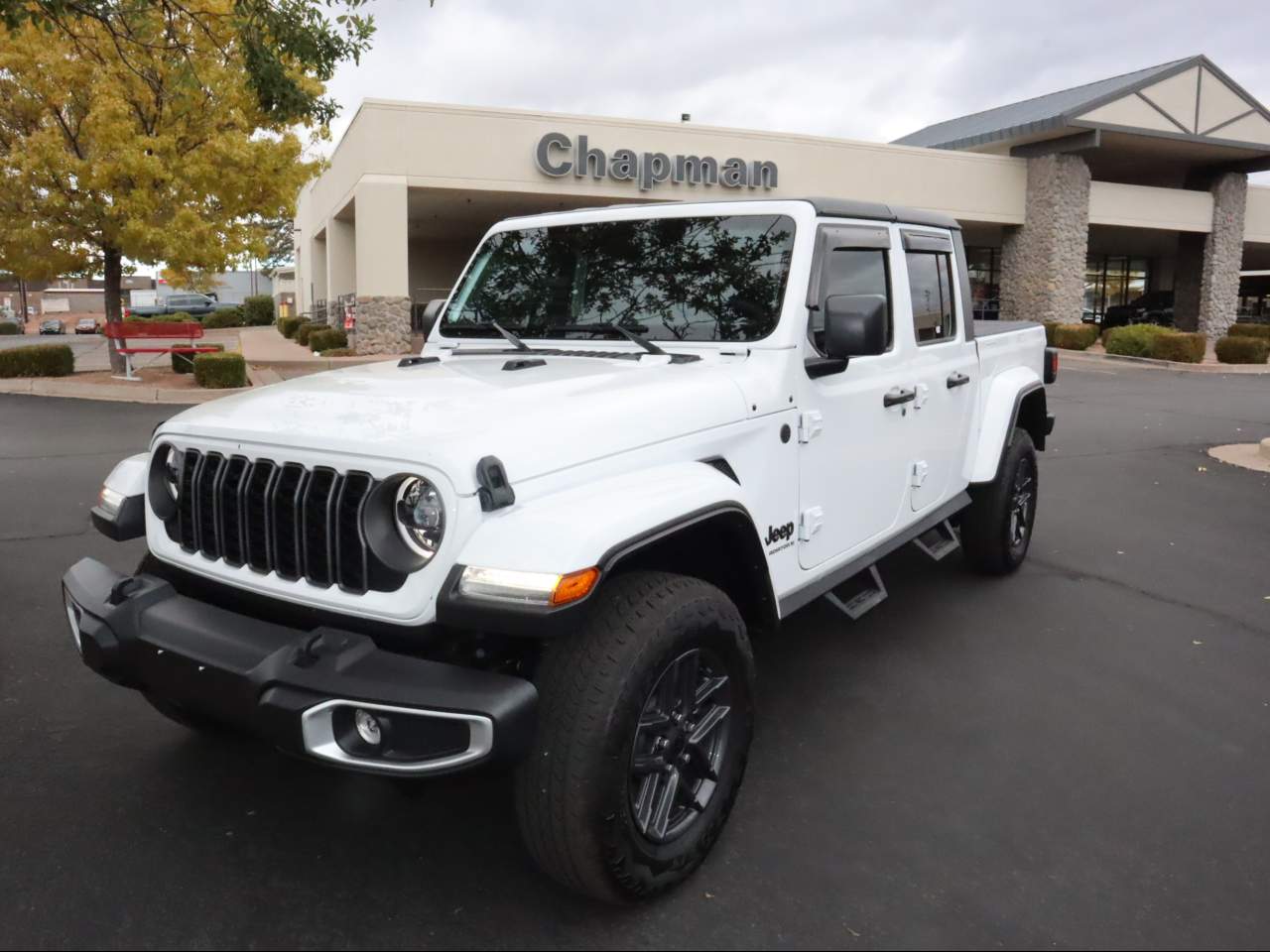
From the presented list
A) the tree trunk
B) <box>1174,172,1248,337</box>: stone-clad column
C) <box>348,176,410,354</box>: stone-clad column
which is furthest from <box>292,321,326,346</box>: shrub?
<box>1174,172,1248,337</box>: stone-clad column

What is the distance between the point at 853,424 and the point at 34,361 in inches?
634

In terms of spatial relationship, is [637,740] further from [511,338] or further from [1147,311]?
[1147,311]

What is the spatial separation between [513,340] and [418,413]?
4.10 ft

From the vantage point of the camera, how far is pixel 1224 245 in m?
32.4

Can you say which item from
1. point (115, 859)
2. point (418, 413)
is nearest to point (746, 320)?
point (418, 413)

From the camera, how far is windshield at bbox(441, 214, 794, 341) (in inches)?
144

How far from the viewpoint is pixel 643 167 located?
24.8 meters

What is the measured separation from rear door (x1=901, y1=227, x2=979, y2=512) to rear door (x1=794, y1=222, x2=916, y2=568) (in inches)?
4.9

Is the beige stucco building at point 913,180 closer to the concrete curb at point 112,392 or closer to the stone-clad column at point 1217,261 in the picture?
the stone-clad column at point 1217,261

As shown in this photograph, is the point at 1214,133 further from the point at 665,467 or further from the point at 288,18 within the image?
the point at 665,467

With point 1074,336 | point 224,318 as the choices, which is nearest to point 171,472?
point 1074,336

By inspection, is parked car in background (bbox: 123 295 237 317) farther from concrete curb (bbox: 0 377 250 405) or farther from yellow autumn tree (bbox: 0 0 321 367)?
concrete curb (bbox: 0 377 250 405)

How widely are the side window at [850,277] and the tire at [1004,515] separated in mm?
1519

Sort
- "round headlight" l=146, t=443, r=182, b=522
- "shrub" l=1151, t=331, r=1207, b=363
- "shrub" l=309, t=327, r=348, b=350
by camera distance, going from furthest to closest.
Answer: "shrub" l=309, t=327, r=348, b=350 → "shrub" l=1151, t=331, r=1207, b=363 → "round headlight" l=146, t=443, r=182, b=522
